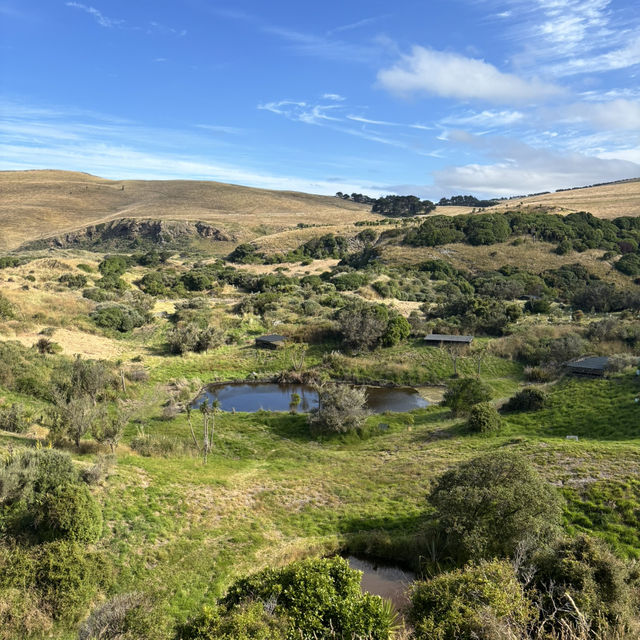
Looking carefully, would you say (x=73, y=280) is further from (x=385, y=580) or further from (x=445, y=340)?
(x=385, y=580)

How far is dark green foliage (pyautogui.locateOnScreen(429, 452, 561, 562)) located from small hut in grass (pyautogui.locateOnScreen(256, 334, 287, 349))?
2633cm

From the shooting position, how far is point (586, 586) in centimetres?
787

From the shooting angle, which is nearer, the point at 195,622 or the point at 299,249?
the point at 195,622

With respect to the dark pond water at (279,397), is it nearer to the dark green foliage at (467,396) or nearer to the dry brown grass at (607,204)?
the dark green foliage at (467,396)

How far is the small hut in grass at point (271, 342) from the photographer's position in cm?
3744

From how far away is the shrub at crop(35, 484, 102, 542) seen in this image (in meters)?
10.3

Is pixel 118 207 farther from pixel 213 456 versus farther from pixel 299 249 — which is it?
pixel 213 456

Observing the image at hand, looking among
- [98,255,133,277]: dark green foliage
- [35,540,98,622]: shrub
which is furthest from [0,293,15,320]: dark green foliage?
[35,540,98,622]: shrub

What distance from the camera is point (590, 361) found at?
29.3 meters

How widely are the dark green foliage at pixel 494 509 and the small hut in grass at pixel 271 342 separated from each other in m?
26.3

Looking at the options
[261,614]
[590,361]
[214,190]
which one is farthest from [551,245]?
[214,190]

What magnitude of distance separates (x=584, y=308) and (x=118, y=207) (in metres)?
142

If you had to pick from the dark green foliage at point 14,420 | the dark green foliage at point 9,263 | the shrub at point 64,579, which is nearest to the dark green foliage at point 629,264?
the dark green foliage at point 14,420

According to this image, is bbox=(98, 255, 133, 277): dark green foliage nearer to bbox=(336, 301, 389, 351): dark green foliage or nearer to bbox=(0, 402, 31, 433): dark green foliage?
→ bbox=(336, 301, 389, 351): dark green foliage
